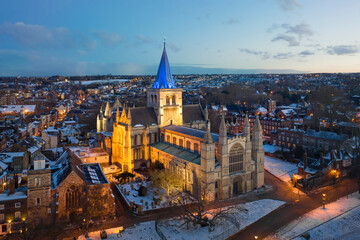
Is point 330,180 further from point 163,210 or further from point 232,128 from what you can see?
point 232,128

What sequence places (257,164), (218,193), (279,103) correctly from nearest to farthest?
(218,193) → (257,164) → (279,103)

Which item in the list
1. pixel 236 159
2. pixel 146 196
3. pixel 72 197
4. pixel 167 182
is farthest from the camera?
pixel 236 159

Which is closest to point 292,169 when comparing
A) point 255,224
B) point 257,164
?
point 257,164

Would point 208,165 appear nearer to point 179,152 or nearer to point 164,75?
point 179,152

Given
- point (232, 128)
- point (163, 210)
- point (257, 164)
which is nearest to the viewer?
point (163, 210)

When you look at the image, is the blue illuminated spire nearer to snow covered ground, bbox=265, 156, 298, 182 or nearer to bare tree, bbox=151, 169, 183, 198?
bare tree, bbox=151, 169, 183, 198

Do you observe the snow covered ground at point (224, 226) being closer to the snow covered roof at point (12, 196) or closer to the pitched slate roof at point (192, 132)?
the pitched slate roof at point (192, 132)

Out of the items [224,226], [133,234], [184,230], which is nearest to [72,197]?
[133,234]

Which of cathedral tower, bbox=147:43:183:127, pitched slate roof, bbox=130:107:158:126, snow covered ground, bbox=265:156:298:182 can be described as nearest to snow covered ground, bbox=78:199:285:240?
snow covered ground, bbox=265:156:298:182
